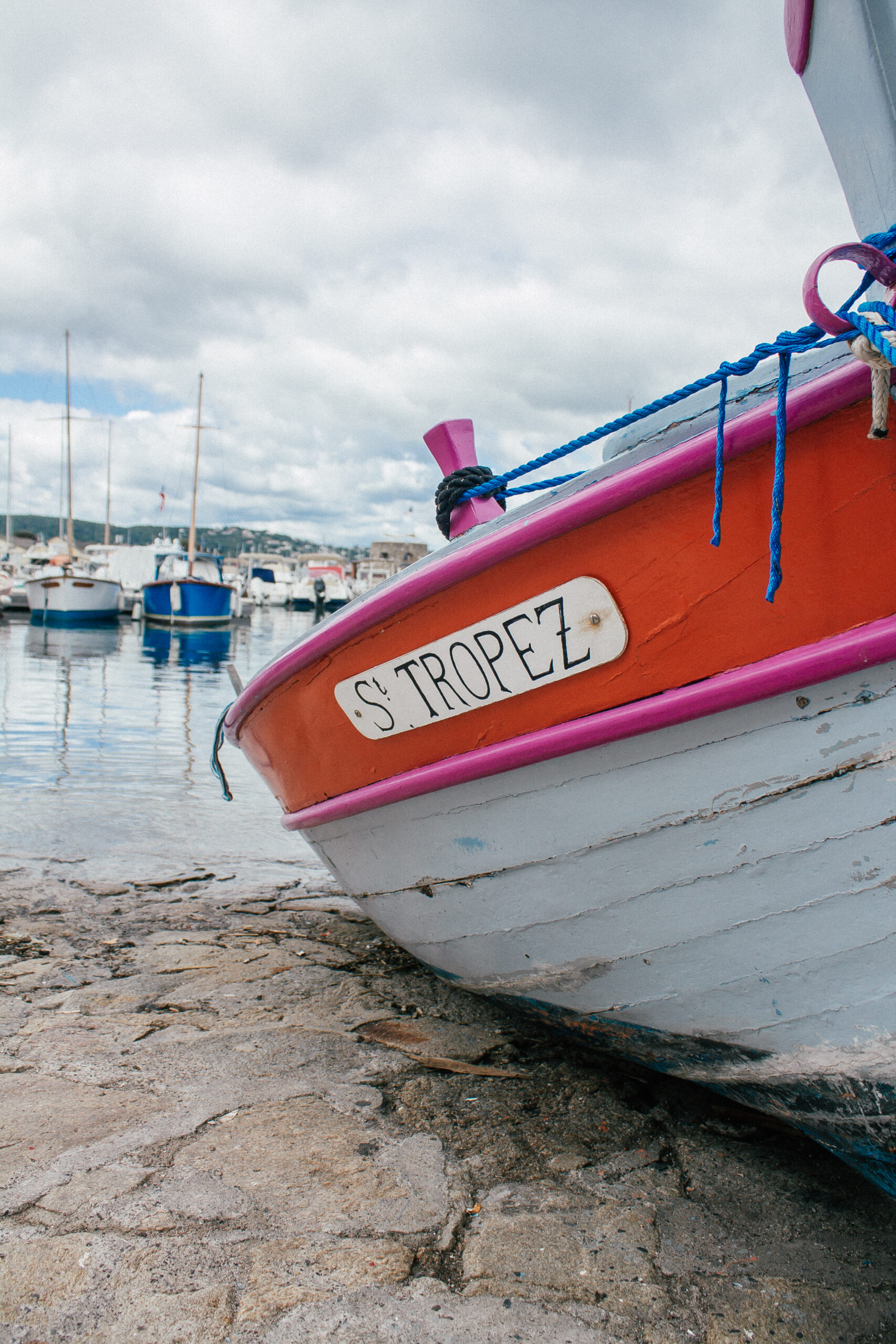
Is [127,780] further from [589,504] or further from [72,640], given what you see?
[72,640]

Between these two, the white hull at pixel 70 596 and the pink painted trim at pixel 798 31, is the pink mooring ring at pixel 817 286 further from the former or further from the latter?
the white hull at pixel 70 596

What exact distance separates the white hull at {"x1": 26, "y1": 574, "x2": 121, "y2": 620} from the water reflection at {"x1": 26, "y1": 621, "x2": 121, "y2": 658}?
0.48 metres

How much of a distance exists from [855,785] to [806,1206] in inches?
43.0

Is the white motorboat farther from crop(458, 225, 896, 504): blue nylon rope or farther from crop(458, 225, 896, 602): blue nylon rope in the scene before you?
crop(458, 225, 896, 602): blue nylon rope

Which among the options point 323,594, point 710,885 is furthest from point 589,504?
point 323,594

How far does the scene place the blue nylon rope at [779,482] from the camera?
60.5 inches

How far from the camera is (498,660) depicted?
1950 mm

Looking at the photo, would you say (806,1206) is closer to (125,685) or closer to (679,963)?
(679,963)

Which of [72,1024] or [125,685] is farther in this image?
[125,685]

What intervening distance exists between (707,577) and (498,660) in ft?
1.61

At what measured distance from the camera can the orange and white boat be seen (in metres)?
1.58

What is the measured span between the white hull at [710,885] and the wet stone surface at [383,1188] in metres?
0.28

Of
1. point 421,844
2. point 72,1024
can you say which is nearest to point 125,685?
point 72,1024

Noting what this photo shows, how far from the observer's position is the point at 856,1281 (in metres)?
1.77
